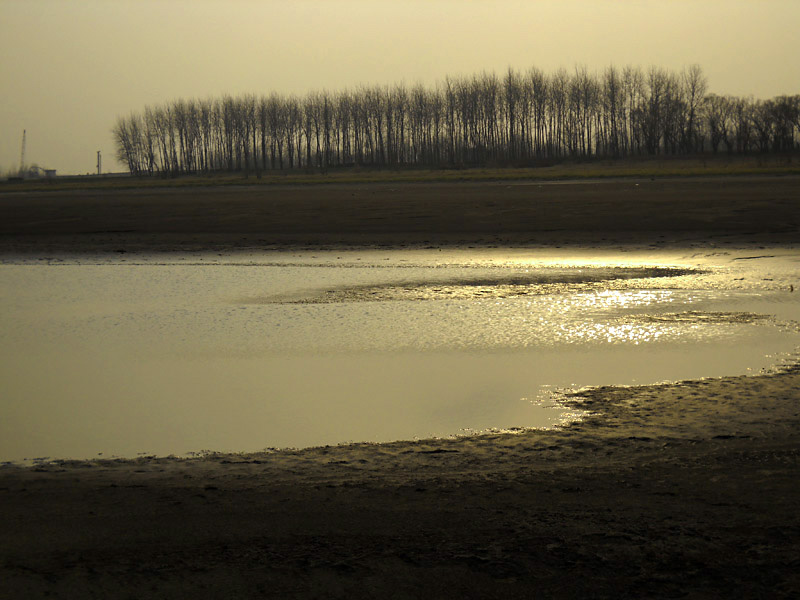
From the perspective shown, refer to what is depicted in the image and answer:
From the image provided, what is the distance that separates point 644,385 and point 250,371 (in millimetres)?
3923

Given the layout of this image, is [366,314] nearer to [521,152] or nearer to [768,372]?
[768,372]

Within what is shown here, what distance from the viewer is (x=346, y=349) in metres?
9.90

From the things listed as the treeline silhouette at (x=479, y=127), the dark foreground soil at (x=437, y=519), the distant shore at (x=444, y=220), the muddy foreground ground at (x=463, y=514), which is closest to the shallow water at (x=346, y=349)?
the muddy foreground ground at (x=463, y=514)

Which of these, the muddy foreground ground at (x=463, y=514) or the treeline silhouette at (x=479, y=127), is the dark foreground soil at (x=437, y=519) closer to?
the muddy foreground ground at (x=463, y=514)

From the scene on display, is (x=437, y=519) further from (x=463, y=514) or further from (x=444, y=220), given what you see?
(x=444, y=220)

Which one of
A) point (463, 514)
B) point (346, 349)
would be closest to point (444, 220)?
point (346, 349)

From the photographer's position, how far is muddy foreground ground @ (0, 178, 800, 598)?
396 centimetres

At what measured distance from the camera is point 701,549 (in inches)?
165

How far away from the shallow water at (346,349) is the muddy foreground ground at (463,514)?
2.20 feet

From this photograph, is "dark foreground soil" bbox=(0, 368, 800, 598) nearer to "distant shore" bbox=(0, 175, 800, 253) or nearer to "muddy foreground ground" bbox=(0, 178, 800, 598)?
"muddy foreground ground" bbox=(0, 178, 800, 598)

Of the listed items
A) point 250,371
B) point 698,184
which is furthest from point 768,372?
point 698,184

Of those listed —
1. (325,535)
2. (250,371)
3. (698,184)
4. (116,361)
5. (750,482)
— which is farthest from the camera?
(698,184)

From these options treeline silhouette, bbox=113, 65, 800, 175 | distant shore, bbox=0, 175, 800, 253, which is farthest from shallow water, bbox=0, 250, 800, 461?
treeline silhouette, bbox=113, 65, 800, 175

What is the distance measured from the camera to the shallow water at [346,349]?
6.96 m
